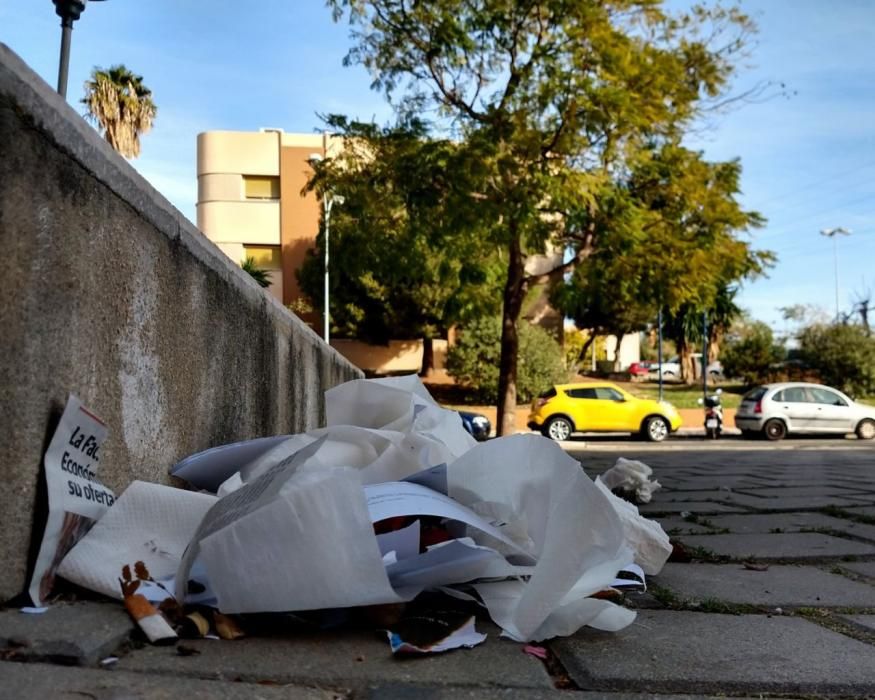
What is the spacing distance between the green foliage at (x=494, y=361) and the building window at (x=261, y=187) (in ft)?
52.3

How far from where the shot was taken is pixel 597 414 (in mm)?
18453

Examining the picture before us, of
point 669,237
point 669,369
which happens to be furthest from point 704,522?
point 669,369

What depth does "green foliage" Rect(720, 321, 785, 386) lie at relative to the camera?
3644cm

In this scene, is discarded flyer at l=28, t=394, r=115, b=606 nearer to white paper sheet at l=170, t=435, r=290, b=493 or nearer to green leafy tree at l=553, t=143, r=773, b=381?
white paper sheet at l=170, t=435, r=290, b=493

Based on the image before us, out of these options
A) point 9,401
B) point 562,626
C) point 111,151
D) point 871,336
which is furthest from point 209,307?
point 871,336

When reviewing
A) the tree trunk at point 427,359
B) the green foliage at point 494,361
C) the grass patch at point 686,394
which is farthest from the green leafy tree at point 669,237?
the tree trunk at point 427,359

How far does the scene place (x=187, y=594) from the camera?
5.17 ft

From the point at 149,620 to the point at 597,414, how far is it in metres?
17.6

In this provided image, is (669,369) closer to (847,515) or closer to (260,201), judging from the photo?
(260,201)

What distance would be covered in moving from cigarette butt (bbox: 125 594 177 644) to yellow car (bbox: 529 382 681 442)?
1699 centimetres

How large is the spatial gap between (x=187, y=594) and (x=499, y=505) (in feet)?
2.63

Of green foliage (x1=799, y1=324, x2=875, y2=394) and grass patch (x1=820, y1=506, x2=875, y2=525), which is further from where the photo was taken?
green foliage (x1=799, y1=324, x2=875, y2=394)

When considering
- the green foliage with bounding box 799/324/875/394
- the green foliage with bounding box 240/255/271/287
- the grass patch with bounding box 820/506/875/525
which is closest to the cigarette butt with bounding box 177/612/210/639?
the grass patch with bounding box 820/506/875/525

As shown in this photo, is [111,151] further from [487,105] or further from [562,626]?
[487,105]
